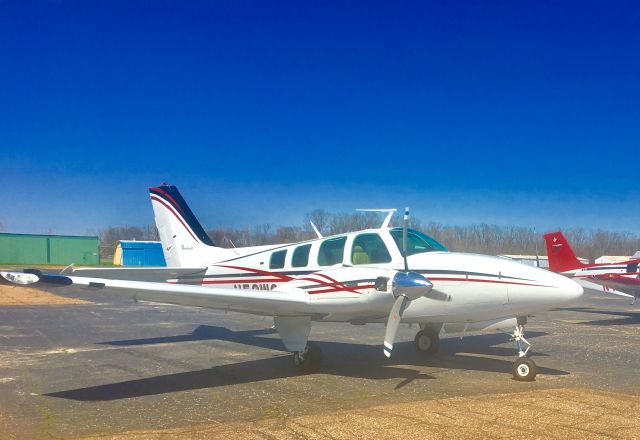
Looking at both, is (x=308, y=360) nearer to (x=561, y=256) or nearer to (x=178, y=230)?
(x=178, y=230)

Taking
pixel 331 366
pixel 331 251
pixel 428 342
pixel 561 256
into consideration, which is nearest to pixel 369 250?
pixel 331 251

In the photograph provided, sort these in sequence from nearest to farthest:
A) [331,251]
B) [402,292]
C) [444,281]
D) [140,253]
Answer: [402,292]
[444,281]
[331,251]
[140,253]

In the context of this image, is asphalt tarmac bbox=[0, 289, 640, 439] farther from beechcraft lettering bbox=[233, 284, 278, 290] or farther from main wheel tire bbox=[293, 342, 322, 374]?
beechcraft lettering bbox=[233, 284, 278, 290]

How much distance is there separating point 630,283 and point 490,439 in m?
17.8

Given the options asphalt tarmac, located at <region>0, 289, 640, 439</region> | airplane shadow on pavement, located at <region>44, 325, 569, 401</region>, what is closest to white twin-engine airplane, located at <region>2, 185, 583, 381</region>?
airplane shadow on pavement, located at <region>44, 325, 569, 401</region>

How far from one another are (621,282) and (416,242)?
14.5 meters

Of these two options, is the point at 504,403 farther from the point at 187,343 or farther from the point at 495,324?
the point at 187,343

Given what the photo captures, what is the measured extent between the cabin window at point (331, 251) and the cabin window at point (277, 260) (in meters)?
0.98

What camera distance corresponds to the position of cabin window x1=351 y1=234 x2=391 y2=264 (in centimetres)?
1041

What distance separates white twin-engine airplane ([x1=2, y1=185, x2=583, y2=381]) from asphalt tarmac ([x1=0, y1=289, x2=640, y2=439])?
0.91 meters

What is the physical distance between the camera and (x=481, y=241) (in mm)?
66875

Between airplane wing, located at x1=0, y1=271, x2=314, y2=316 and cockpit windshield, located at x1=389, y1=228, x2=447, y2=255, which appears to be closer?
airplane wing, located at x1=0, y1=271, x2=314, y2=316

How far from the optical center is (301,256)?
11.6 metres

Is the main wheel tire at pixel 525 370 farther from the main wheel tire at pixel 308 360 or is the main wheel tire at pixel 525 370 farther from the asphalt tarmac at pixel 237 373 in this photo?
the main wheel tire at pixel 308 360
